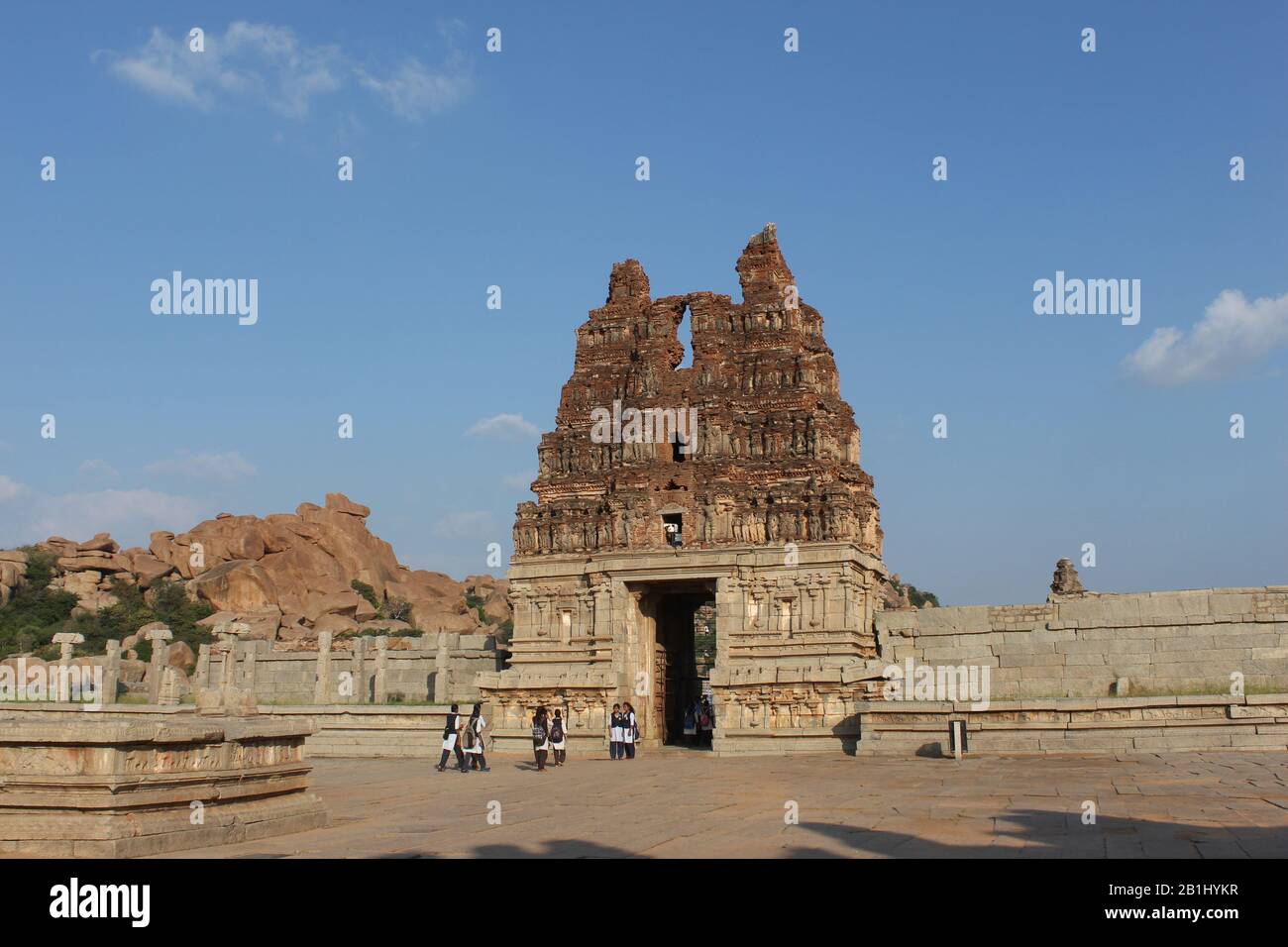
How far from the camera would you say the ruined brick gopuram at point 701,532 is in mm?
28266

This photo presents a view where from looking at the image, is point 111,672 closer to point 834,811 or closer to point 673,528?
point 673,528

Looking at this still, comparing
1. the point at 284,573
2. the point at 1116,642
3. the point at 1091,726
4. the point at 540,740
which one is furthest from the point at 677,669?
the point at 284,573

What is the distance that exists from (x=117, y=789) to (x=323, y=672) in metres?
23.9

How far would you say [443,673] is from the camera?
32906 millimetres

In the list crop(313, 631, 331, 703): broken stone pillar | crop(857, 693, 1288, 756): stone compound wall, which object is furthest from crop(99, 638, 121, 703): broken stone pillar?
crop(857, 693, 1288, 756): stone compound wall

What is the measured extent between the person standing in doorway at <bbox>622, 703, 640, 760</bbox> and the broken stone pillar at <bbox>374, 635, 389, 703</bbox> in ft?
31.1


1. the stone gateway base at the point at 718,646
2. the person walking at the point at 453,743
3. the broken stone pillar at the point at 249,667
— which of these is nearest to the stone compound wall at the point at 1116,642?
the stone gateway base at the point at 718,646

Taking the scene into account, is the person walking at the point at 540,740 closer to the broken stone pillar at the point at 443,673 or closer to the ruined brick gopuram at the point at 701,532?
the ruined brick gopuram at the point at 701,532

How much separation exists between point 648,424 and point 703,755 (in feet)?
31.1

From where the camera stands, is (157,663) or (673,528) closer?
(673,528)

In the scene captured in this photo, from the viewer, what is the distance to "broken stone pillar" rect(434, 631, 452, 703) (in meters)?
32.6

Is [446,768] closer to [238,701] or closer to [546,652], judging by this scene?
[546,652]
